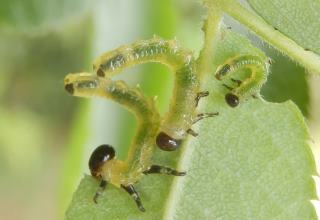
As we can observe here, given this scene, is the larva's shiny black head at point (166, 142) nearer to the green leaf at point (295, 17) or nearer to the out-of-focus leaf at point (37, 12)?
the green leaf at point (295, 17)

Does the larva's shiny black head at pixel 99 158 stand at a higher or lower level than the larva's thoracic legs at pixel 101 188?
higher

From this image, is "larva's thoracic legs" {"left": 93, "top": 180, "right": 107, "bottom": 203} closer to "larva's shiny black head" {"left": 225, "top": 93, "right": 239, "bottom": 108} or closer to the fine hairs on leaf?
the fine hairs on leaf

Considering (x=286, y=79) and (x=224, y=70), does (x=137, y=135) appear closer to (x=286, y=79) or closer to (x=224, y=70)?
(x=224, y=70)

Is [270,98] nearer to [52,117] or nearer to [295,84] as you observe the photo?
[295,84]

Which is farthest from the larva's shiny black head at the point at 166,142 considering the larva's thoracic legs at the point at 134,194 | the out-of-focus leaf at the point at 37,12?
the out-of-focus leaf at the point at 37,12

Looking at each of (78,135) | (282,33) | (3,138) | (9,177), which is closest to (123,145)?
(78,135)

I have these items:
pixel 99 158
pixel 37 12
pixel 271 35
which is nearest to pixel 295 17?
pixel 271 35
